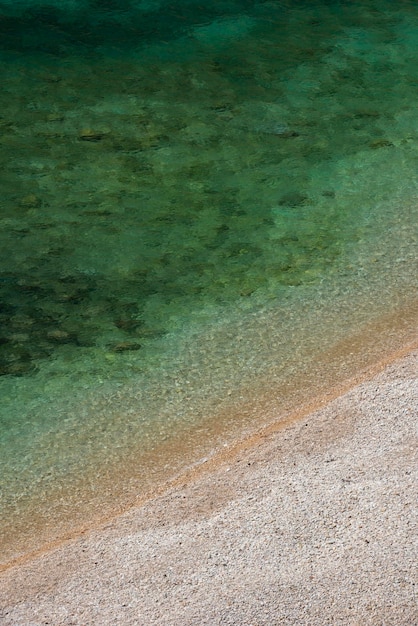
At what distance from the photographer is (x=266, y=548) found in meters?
4.62

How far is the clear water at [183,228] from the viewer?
5809 mm

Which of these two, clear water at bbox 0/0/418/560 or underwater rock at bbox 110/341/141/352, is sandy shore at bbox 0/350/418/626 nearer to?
clear water at bbox 0/0/418/560

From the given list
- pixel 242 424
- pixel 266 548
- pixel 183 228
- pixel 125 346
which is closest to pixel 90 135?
pixel 183 228

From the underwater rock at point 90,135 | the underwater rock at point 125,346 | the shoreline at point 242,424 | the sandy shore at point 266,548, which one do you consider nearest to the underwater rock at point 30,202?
the underwater rock at point 90,135

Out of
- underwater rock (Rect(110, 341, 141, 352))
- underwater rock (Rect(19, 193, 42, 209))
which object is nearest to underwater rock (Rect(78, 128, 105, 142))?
underwater rock (Rect(19, 193, 42, 209))

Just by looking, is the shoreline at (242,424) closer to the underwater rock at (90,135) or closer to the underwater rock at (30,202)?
the underwater rock at (30,202)

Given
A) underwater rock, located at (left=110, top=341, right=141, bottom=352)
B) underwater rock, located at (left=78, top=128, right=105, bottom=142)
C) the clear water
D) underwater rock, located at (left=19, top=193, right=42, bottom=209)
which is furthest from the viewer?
underwater rock, located at (left=78, top=128, right=105, bottom=142)

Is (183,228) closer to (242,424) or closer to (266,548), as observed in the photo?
(242,424)

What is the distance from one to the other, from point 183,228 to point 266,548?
3.75 m

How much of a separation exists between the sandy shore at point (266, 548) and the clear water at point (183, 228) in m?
0.40

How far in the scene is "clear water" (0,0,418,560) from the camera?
5.81 metres

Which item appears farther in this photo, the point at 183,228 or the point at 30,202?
the point at 30,202

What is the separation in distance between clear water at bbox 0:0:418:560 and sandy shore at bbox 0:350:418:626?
403 mm

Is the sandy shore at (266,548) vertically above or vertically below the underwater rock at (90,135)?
below
